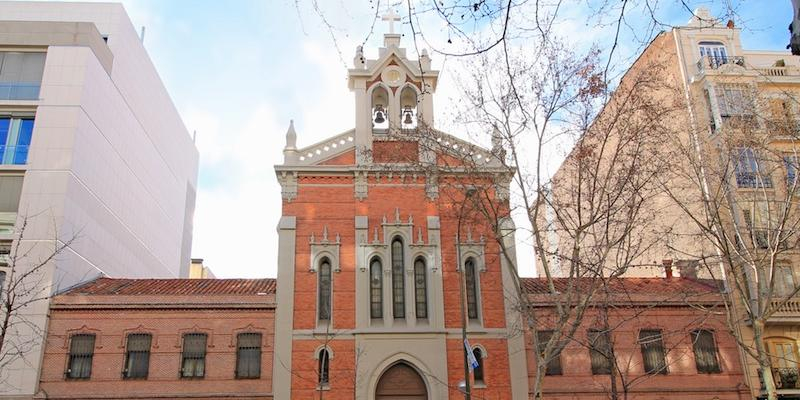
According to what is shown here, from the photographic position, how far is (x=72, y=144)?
2645cm

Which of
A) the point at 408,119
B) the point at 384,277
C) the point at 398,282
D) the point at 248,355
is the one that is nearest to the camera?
the point at 248,355

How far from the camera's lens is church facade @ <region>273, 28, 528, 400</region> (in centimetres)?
2339

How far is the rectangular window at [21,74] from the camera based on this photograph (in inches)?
1067

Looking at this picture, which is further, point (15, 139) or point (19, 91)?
point (19, 91)

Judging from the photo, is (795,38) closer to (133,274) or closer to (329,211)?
(329,211)

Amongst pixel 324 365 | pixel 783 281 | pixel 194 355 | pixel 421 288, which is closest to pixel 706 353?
pixel 783 281

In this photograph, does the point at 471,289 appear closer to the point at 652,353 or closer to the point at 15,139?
the point at 652,353

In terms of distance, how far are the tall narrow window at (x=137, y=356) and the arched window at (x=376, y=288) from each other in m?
8.25

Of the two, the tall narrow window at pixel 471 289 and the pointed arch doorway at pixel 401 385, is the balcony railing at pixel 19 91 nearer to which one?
the pointed arch doorway at pixel 401 385

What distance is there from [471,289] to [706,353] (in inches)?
376

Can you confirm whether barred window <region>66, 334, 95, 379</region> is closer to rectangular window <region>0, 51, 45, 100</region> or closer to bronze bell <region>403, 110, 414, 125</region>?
rectangular window <region>0, 51, 45, 100</region>

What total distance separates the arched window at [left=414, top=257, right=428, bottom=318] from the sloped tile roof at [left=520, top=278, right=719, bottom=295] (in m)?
4.09

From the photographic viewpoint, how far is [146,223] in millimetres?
39750

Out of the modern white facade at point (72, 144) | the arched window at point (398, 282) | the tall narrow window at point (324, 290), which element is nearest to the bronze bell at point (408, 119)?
the arched window at point (398, 282)
